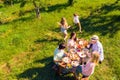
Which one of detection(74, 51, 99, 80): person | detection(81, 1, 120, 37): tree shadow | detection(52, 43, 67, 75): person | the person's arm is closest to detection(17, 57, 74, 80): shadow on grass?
detection(52, 43, 67, 75): person

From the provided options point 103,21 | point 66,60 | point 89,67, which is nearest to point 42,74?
point 66,60

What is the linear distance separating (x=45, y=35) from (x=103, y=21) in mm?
4520

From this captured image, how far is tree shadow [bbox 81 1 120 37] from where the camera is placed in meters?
19.6

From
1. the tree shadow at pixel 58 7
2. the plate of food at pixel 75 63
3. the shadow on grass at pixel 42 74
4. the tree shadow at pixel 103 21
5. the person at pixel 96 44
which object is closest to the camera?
the plate of food at pixel 75 63

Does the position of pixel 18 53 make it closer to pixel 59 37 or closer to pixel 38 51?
pixel 38 51

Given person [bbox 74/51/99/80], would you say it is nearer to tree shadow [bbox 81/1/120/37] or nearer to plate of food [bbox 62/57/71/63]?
plate of food [bbox 62/57/71/63]

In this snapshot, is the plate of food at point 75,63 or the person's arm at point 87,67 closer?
the person's arm at point 87,67

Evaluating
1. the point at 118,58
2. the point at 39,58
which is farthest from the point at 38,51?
the point at 118,58

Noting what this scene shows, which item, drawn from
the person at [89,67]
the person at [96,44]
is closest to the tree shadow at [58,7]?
the person at [96,44]

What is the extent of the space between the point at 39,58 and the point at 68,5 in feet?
25.0

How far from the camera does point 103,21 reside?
20.8m

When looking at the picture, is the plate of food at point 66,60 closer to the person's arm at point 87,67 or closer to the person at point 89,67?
the person at point 89,67

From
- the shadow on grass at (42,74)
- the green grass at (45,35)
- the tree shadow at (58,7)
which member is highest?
the tree shadow at (58,7)

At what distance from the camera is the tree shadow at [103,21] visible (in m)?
19.6
